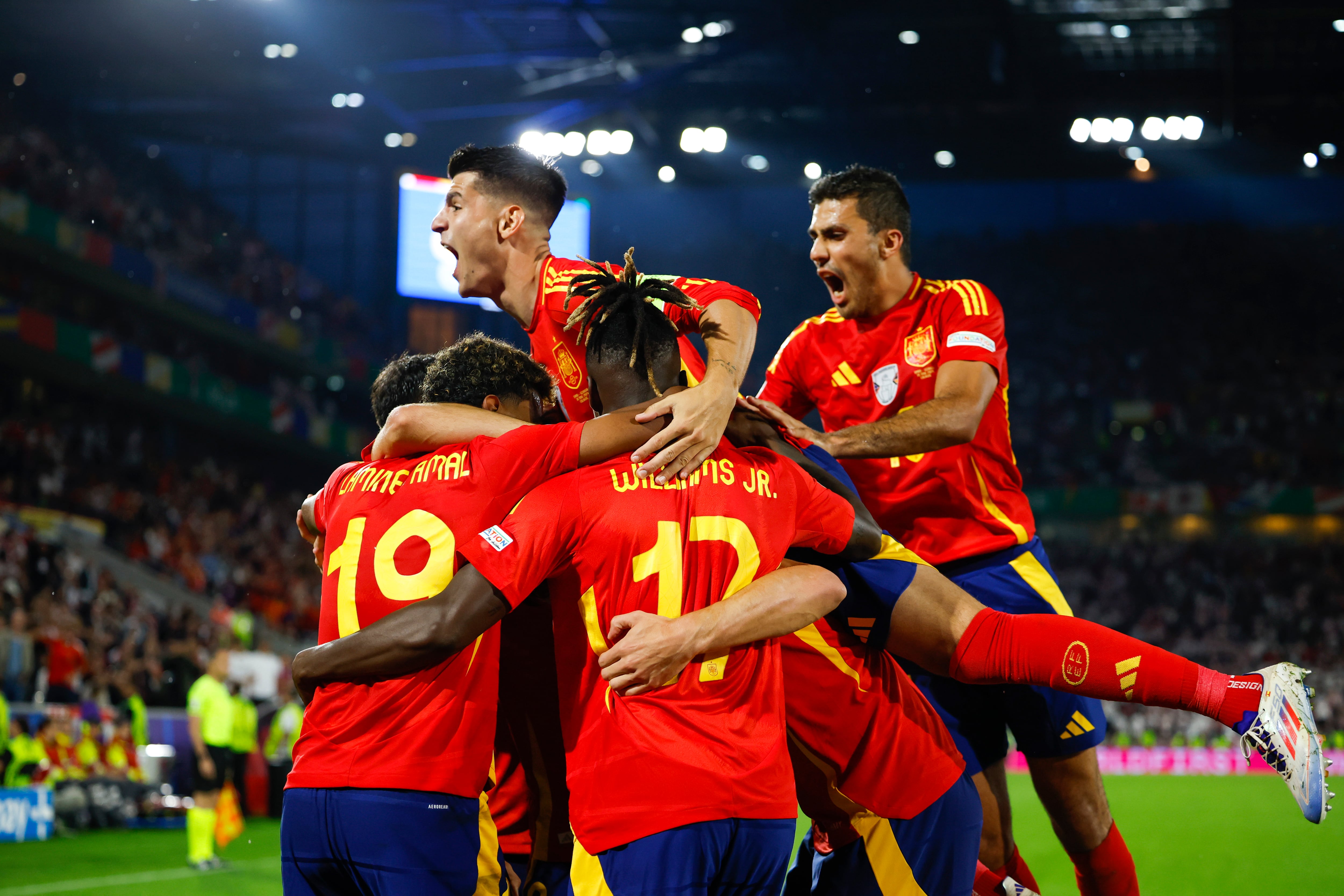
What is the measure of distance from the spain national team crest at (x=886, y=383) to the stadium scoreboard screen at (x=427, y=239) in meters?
15.7

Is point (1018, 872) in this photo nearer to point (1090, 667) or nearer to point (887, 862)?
point (887, 862)

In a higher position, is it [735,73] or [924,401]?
[735,73]

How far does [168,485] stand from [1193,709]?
78.5 ft

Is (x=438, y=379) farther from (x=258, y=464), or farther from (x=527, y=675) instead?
(x=258, y=464)

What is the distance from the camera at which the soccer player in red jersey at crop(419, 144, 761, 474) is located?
3549 mm

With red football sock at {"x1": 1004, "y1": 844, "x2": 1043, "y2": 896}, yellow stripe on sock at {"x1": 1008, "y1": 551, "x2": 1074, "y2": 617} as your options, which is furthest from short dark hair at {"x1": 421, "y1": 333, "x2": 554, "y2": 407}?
red football sock at {"x1": 1004, "y1": 844, "x2": 1043, "y2": 896}

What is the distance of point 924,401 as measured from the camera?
447 cm

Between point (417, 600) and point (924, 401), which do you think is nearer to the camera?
point (417, 600)

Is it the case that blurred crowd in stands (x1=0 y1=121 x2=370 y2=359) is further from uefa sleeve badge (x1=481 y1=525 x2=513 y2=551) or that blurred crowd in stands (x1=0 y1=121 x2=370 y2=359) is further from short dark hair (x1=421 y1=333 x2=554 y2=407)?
uefa sleeve badge (x1=481 y1=525 x2=513 y2=551)

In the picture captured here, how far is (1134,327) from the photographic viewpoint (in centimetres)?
2883

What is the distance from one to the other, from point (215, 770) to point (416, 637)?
25.8 feet

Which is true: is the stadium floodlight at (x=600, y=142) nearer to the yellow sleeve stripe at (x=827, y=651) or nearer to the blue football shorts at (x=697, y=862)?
the yellow sleeve stripe at (x=827, y=651)

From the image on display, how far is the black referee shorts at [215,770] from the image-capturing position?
941 cm

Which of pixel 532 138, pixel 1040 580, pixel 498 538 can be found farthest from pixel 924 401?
pixel 532 138
